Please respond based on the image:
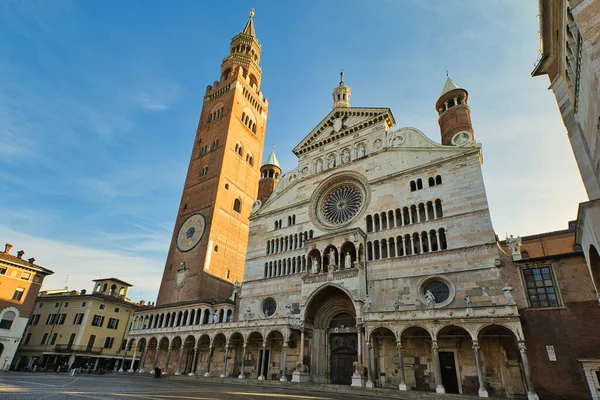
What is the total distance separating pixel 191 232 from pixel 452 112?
30083 mm

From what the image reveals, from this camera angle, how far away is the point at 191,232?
3966cm

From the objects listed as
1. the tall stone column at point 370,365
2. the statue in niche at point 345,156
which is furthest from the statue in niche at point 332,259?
the statue in niche at point 345,156

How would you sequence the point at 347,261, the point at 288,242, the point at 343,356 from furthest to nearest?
1. the point at 288,242
2. the point at 347,261
3. the point at 343,356

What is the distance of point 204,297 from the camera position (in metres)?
34.4

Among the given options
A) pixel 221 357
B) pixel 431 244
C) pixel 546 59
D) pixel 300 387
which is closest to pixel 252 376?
pixel 221 357

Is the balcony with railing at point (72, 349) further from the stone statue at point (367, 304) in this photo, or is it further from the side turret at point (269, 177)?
the stone statue at point (367, 304)

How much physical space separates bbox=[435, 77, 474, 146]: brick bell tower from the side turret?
1904 cm

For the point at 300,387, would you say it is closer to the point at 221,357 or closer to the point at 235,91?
the point at 221,357

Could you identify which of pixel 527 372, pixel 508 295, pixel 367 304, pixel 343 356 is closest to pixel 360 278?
pixel 367 304

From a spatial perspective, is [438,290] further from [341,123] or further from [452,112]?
[341,123]

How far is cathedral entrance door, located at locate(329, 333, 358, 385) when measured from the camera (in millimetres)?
23625

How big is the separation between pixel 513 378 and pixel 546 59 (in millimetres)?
15837

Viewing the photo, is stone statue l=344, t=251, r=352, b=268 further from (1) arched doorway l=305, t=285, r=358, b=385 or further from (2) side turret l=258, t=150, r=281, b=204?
(2) side turret l=258, t=150, r=281, b=204

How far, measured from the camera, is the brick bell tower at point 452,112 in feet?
89.8
